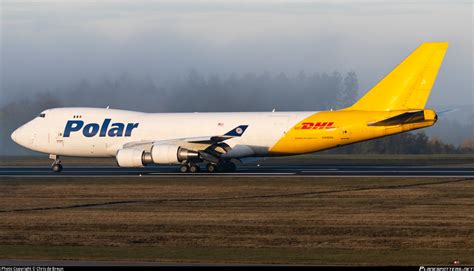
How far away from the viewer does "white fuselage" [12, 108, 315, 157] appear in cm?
4550

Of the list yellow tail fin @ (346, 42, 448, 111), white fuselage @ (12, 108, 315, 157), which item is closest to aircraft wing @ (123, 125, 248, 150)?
white fuselage @ (12, 108, 315, 157)

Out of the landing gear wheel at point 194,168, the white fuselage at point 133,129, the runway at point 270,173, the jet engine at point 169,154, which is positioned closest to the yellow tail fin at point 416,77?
the runway at point 270,173

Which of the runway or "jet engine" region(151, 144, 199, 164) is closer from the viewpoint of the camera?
the runway

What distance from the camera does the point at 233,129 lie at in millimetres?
46062

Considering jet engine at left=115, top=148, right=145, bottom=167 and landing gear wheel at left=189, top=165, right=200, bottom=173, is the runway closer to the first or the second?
landing gear wheel at left=189, top=165, right=200, bottom=173

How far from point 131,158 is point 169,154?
75.7 inches

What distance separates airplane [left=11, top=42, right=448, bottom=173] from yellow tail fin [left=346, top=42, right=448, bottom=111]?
49 millimetres

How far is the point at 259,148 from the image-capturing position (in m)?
45.7

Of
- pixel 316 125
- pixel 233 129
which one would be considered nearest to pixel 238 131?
pixel 233 129

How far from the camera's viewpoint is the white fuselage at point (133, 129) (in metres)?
45.5

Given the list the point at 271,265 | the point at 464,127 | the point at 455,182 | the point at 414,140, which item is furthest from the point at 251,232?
the point at 464,127

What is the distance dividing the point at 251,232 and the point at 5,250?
6.55 metres

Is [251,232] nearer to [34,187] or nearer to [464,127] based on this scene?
→ [34,187]

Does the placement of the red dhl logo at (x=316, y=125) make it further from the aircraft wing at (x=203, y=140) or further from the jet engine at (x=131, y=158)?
the jet engine at (x=131, y=158)
